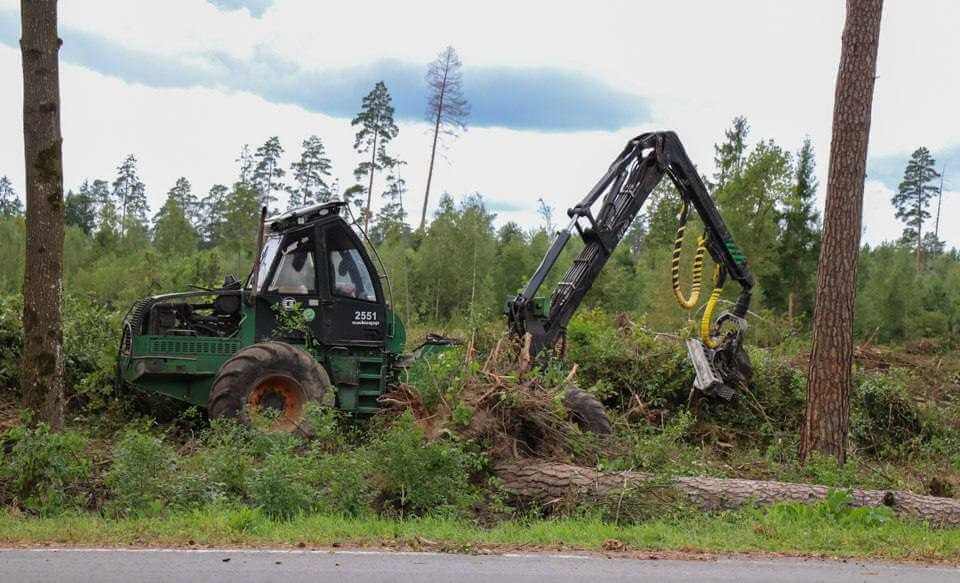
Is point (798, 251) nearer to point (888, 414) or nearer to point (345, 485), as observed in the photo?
point (888, 414)

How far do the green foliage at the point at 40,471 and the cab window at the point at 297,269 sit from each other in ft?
13.8

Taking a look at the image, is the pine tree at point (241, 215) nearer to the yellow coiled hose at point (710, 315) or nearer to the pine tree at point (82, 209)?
the pine tree at point (82, 209)

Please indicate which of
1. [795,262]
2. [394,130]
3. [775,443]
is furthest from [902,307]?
[775,443]

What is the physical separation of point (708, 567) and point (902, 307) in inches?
1471

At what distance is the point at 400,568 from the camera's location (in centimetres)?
682

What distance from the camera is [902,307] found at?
40.4 m

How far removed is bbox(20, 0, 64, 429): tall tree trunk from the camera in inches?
358

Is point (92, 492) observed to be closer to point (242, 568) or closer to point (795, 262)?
point (242, 568)

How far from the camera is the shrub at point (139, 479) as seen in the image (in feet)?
28.4

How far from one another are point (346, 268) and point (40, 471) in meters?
5.22

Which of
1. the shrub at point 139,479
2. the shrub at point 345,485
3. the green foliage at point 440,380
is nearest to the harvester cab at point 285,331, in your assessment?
the green foliage at point 440,380

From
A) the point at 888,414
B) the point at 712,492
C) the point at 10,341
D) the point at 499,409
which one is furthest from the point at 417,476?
the point at 888,414

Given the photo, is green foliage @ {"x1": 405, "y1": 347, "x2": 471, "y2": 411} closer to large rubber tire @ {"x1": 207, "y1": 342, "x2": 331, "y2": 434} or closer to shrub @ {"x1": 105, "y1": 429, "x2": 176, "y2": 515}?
large rubber tire @ {"x1": 207, "y1": 342, "x2": 331, "y2": 434}

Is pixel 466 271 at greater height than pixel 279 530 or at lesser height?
greater
